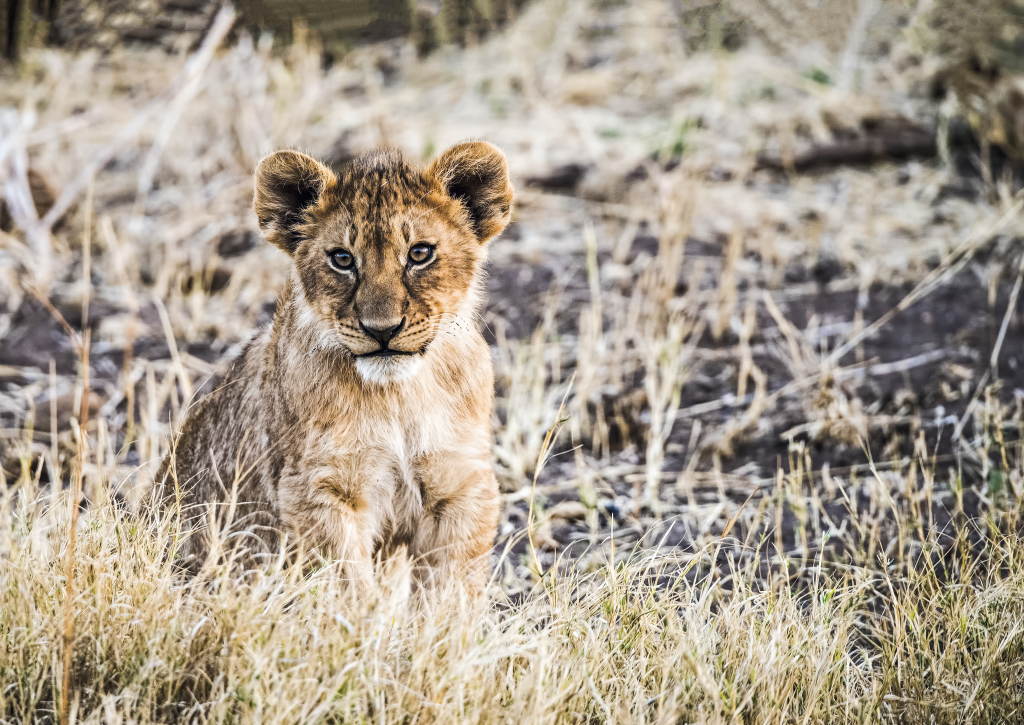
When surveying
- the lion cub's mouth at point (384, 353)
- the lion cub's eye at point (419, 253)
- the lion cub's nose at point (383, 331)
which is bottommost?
the lion cub's mouth at point (384, 353)

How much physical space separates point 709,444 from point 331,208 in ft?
9.31

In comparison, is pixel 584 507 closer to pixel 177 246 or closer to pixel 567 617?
pixel 567 617

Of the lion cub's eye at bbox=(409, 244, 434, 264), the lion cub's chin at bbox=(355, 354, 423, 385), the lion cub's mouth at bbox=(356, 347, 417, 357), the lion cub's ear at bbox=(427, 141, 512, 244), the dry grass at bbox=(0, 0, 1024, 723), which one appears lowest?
the dry grass at bbox=(0, 0, 1024, 723)

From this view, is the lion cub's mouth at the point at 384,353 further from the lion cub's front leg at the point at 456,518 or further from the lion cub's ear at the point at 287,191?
the lion cub's ear at the point at 287,191

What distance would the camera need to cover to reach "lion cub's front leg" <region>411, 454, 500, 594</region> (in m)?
3.30

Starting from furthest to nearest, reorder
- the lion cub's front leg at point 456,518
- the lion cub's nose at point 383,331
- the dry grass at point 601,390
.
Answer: the lion cub's front leg at point 456,518, the lion cub's nose at point 383,331, the dry grass at point 601,390

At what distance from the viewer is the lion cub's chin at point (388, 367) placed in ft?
10.5

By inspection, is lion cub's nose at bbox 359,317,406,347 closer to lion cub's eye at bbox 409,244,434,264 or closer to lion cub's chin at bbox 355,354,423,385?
lion cub's chin at bbox 355,354,423,385

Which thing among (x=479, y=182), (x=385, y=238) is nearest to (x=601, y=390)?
(x=479, y=182)

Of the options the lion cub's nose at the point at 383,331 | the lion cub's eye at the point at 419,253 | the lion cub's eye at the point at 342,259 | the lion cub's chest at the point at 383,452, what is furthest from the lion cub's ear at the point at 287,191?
the lion cub's chest at the point at 383,452

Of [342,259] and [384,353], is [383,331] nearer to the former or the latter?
[384,353]

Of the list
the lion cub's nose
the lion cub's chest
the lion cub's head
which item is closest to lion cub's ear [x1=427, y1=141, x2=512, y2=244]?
the lion cub's head

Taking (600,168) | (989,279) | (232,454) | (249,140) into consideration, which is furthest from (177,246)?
(989,279)

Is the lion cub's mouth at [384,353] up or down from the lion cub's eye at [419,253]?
down
